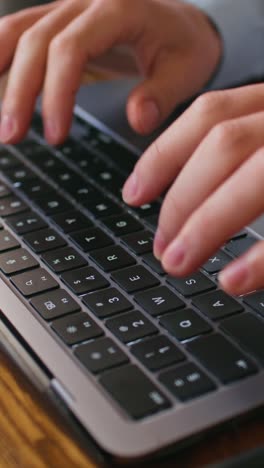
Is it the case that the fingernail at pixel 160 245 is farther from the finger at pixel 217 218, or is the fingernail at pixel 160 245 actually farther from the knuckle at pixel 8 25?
the knuckle at pixel 8 25

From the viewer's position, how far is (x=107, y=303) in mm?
337

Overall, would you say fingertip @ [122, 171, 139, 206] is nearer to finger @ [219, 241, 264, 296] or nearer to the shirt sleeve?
finger @ [219, 241, 264, 296]

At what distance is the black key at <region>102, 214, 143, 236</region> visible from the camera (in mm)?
412

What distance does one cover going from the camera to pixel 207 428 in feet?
0.86

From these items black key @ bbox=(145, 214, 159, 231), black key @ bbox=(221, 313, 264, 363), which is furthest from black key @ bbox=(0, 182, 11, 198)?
black key @ bbox=(221, 313, 264, 363)

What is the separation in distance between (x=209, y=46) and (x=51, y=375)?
471 millimetres

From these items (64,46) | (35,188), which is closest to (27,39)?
(64,46)

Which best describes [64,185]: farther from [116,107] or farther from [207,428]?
[207,428]

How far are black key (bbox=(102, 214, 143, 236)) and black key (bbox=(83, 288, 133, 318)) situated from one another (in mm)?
68

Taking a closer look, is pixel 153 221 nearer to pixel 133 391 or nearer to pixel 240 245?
pixel 240 245

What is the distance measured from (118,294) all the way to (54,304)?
0.03 metres

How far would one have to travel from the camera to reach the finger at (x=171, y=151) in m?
0.36

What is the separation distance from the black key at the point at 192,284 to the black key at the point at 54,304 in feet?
0.17

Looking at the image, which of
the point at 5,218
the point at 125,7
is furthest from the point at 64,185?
the point at 125,7
